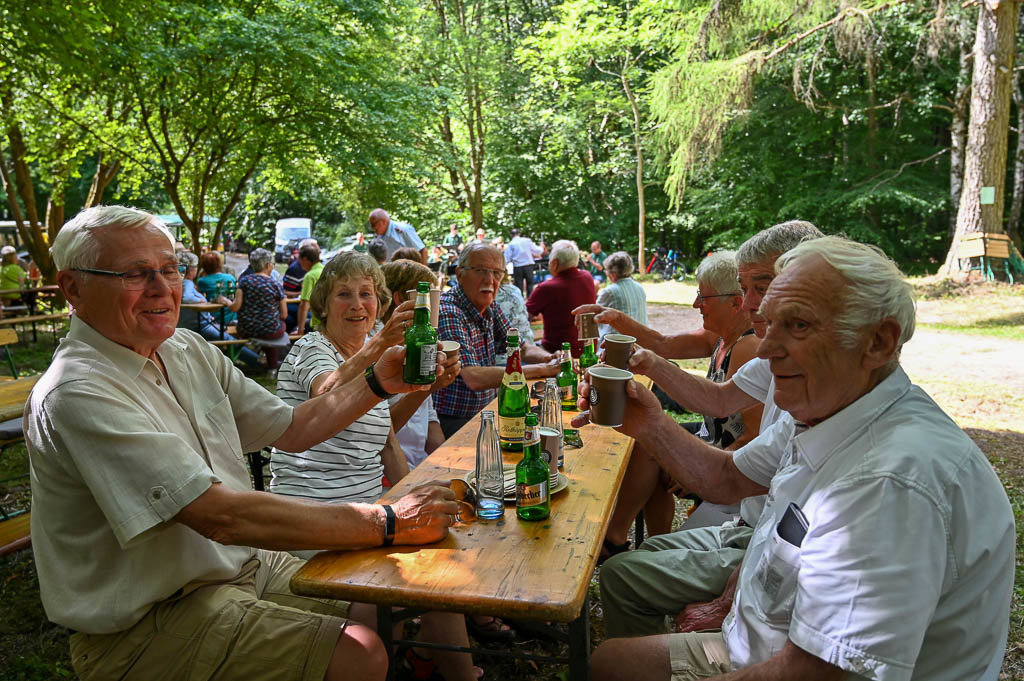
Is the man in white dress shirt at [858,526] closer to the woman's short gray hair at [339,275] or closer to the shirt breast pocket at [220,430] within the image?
the shirt breast pocket at [220,430]

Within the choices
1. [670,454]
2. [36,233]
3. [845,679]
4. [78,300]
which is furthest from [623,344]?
[36,233]

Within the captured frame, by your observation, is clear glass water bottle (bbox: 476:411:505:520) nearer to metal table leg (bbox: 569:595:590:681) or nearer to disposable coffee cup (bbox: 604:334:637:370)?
metal table leg (bbox: 569:595:590:681)

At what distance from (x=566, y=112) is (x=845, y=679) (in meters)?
24.0

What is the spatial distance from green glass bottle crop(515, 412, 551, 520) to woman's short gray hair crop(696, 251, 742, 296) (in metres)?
1.82

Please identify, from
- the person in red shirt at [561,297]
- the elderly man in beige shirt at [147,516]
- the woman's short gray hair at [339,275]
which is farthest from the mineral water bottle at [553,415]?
the person in red shirt at [561,297]

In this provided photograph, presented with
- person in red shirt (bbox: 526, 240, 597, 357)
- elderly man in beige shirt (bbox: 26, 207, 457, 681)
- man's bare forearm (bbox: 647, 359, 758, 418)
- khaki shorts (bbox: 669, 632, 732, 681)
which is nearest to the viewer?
elderly man in beige shirt (bbox: 26, 207, 457, 681)

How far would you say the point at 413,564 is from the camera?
68.4 inches

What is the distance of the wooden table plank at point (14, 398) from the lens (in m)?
3.14

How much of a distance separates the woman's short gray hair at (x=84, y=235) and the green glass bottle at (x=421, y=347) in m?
0.90

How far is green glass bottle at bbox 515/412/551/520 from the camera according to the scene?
76.6 inches

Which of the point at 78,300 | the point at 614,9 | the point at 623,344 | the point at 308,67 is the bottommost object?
the point at 623,344

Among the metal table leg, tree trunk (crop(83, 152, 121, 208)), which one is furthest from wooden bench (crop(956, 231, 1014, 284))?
tree trunk (crop(83, 152, 121, 208))

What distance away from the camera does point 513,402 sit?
2.71m

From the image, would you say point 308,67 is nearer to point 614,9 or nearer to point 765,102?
point 614,9
